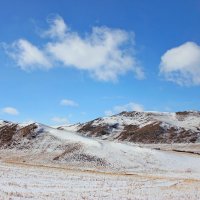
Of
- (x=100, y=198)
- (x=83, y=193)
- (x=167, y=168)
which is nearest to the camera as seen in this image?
(x=100, y=198)

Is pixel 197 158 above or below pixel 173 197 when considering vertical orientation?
above

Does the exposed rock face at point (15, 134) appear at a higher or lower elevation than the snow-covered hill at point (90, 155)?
higher

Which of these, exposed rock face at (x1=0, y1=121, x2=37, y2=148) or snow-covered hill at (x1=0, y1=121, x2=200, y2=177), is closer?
snow-covered hill at (x1=0, y1=121, x2=200, y2=177)

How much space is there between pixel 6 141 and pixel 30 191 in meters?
78.8

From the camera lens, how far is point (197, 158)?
293 feet

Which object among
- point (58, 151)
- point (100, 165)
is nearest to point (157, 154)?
point (100, 165)

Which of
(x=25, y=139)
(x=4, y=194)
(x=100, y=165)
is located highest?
(x=25, y=139)

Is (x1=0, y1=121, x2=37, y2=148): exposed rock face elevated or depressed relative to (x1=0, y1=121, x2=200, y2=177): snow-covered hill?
elevated

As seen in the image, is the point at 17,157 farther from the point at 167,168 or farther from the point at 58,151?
the point at 167,168

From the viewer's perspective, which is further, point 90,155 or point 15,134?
point 15,134

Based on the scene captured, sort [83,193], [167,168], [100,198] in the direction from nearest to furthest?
[100,198], [83,193], [167,168]

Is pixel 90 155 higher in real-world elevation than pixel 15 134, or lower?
lower

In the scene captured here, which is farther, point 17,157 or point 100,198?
point 17,157

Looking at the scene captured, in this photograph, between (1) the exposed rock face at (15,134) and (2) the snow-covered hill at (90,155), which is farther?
(1) the exposed rock face at (15,134)
